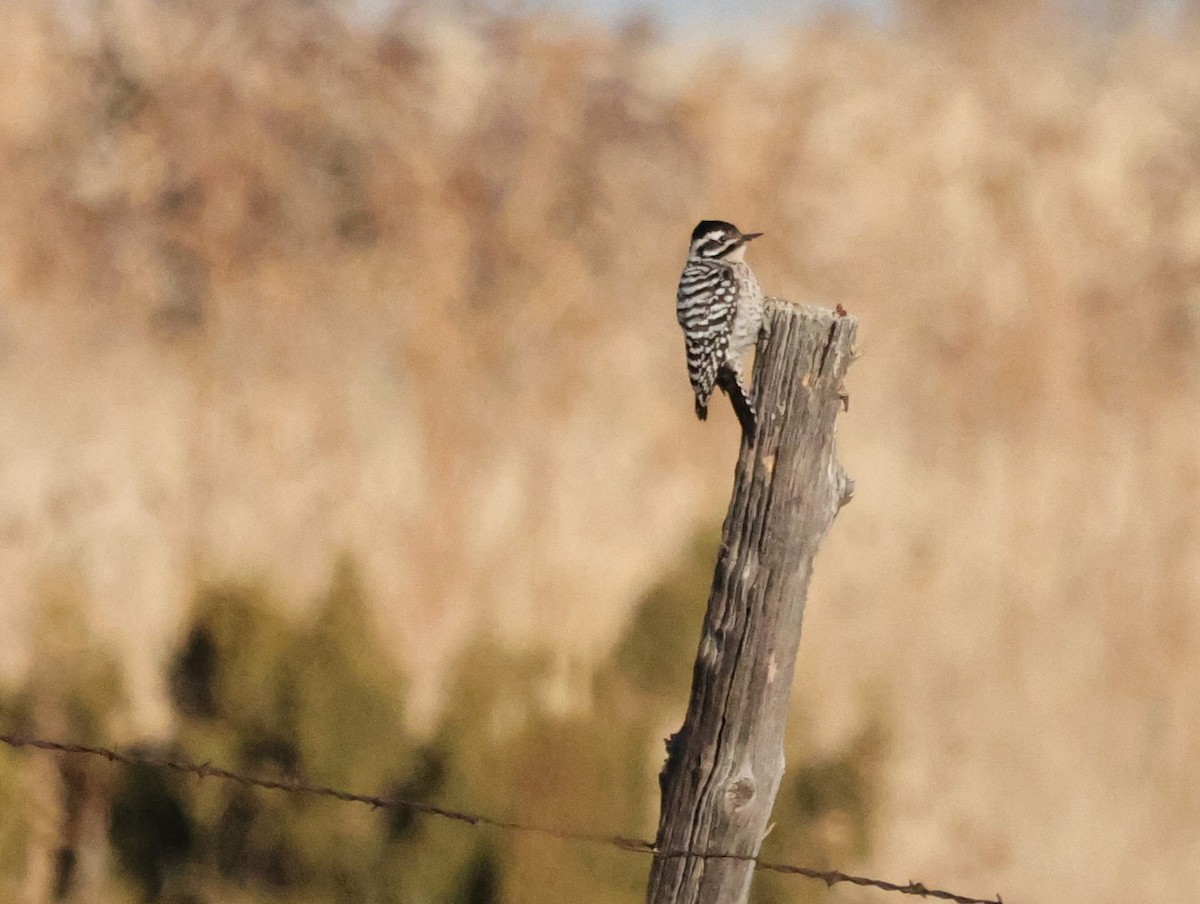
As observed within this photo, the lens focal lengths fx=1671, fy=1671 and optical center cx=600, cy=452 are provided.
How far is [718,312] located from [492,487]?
5.82 m

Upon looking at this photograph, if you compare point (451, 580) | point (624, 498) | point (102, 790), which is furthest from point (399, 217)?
point (102, 790)

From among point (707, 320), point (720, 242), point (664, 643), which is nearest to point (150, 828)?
point (664, 643)

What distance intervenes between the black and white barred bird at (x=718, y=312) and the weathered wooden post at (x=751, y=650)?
1.77m

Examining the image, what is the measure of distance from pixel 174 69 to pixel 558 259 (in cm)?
265

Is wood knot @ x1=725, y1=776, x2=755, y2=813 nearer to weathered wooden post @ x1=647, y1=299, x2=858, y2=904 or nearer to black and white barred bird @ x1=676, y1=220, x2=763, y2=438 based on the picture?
weathered wooden post @ x1=647, y1=299, x2=858, y2=904

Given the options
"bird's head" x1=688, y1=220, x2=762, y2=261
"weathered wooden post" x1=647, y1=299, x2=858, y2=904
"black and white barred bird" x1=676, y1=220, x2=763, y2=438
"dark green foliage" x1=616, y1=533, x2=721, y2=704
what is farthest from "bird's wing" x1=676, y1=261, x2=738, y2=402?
"weathered wooden post" x1=647, y1=299, x2=858, y2=904

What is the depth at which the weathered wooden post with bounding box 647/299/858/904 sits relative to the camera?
274 cm

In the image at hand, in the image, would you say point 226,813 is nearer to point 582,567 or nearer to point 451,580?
point 451,580

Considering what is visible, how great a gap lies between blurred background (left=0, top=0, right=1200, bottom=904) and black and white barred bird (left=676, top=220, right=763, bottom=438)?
117 centimetres

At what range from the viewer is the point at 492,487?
10711 mm

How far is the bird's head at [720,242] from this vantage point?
5410mm

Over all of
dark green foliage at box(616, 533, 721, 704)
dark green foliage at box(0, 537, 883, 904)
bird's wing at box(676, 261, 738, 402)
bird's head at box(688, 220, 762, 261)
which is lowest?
dark green foliage at box(0, 537, 883, 904)

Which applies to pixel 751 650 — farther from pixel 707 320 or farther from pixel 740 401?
pixel 707 320

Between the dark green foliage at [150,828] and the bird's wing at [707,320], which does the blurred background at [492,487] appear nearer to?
the dark green foliage at [150,828]
